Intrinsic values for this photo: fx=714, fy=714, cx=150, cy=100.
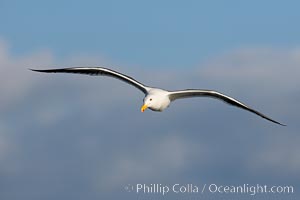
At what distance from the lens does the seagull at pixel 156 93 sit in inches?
1286

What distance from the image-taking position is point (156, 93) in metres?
32.9

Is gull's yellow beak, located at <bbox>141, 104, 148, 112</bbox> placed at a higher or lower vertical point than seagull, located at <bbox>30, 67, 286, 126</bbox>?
lower

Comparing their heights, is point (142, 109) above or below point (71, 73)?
below

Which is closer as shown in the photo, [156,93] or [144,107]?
[144,107]

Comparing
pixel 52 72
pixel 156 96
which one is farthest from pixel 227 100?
pixel 52 72

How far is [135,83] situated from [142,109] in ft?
8.32

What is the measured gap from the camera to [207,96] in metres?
33.7

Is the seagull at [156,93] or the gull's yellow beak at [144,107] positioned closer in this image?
the gull's yellow beak at [144,107]

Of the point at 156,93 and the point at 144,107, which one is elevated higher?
the point at 156,93

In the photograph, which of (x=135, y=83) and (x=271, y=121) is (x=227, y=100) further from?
(x=135, y=83)

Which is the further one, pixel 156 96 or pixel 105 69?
pixel 105 69

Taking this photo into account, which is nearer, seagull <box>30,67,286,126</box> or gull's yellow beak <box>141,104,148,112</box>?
gull's yellow beak <box>141,104,148,112</box>

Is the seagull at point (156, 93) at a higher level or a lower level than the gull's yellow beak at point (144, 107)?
higher

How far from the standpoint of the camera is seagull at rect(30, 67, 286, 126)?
3266 centimetres
